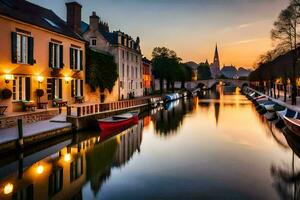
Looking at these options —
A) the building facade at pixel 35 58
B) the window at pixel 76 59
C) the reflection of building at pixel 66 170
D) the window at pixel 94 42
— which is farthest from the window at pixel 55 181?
the window at pixel 94 42

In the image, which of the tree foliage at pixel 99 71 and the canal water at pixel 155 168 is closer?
the canal water at pixel 155 168

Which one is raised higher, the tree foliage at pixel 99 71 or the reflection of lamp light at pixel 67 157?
the tree foliage at pixel 99 71

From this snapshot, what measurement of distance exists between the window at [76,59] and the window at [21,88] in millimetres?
6279

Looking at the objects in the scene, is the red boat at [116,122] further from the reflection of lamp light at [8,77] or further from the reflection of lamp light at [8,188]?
the reflection of lamp light at [8,188]

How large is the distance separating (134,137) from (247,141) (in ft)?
22.9

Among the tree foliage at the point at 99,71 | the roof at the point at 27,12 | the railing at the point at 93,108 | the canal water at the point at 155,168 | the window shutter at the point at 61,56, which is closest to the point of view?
the canal water at the point at 155,168

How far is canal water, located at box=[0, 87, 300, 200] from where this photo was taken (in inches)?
388

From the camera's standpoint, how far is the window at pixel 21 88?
1933 centimetres

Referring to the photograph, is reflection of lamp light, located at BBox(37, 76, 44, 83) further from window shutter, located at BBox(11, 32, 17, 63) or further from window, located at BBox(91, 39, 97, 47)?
window, located at BBox(91, 39, 97, 47)

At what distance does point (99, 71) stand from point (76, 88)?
4.71 metres

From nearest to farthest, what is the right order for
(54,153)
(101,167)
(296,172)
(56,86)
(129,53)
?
(296,172), (101,167), (54,153), (56,86), (129,53)

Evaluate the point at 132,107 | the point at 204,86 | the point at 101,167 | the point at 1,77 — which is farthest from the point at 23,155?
the point at 204,86

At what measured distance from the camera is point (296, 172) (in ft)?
39.7

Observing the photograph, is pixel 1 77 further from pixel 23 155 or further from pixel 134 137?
pixel 134 137
